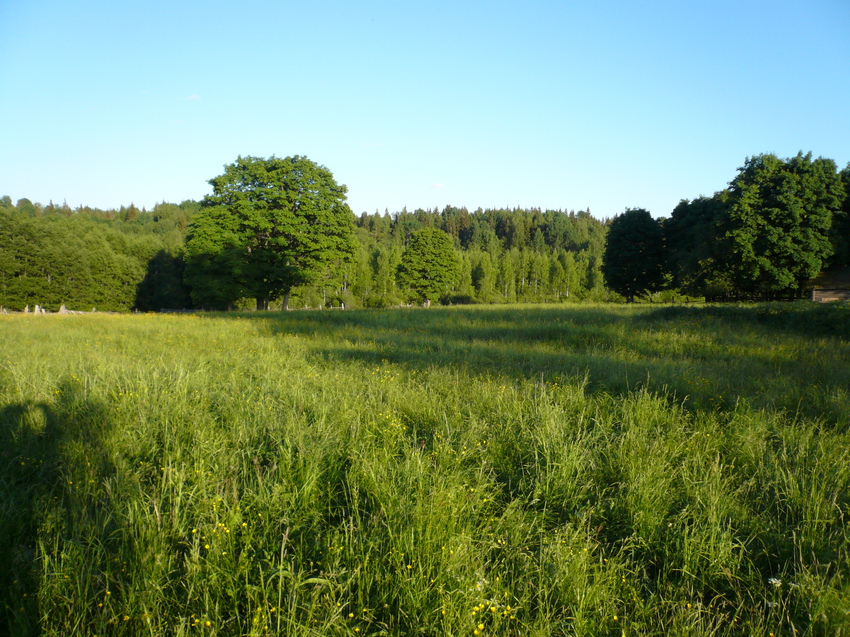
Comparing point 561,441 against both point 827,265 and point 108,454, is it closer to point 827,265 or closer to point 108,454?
point 108,454

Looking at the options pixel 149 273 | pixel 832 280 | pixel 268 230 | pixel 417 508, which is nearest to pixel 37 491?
pixel 417 508

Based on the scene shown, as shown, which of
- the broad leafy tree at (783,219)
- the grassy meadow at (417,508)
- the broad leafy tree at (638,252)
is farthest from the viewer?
the broad leafy tree at (638,252)

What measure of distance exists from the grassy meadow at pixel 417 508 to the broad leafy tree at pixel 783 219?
30565mm

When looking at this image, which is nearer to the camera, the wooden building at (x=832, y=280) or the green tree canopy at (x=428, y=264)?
the wooden building at (x=832, y=280)

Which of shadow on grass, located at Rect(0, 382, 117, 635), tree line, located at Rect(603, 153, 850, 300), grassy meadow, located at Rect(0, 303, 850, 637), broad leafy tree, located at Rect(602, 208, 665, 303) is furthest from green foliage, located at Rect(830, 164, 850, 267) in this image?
shadow on grass, located at Rect(0, 382, 117, 635)

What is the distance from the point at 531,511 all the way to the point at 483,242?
121356 millimetres

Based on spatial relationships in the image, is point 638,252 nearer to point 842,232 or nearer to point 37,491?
point 842,232

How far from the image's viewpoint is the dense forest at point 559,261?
3156cm

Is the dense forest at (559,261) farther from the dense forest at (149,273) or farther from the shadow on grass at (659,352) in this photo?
the shadow on grass at (659,352)

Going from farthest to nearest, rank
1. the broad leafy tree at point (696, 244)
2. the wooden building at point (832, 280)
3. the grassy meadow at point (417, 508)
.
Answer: the broad leafy tree at point (696, 244) < the wooden building at point (832, 280) < the grassy meadow at point (417, 508)

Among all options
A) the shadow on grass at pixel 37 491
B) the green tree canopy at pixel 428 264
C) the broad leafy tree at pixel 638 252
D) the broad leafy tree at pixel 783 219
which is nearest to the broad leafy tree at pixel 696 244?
the broad leafy tree at pixel 638 252

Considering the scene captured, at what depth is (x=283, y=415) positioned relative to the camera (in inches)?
207

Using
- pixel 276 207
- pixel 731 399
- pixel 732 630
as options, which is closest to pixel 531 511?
pixel 732 630

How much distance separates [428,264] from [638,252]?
2271 centimetres
